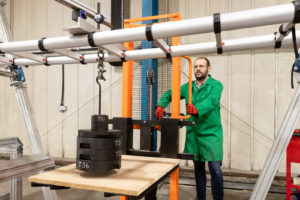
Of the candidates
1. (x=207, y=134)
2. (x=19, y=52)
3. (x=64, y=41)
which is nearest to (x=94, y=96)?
(x=207, y=134)

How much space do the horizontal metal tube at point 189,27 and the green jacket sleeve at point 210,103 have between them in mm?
1497

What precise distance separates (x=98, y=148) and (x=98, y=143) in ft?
0.07

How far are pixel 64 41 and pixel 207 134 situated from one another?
2.02 meters

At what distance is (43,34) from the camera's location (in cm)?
507

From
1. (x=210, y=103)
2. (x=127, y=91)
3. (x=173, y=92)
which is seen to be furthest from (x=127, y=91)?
(x=210, y=103)

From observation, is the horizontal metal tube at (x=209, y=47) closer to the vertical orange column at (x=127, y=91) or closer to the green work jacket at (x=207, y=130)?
the vertical orange column at (x=127, y=91)

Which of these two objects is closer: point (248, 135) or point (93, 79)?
point (248, 135)

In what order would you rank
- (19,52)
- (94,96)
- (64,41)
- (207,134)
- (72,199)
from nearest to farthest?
(64,41)
(19,52)
(207,134)
(72,199)
(94,96)

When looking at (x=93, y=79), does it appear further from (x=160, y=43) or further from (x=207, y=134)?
(x=160, y=43)

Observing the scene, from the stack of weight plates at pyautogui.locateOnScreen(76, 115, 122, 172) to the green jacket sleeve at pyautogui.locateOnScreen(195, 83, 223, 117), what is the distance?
4.95ft

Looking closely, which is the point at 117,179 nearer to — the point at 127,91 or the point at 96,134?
the point at 96,134

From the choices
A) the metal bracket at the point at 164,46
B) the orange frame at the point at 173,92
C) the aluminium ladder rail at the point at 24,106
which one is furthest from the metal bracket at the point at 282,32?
the aluminium ladder rail at the point at 24,106

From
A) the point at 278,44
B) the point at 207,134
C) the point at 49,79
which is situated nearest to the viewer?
the point at 278,44

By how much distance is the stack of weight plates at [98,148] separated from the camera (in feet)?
3.07
